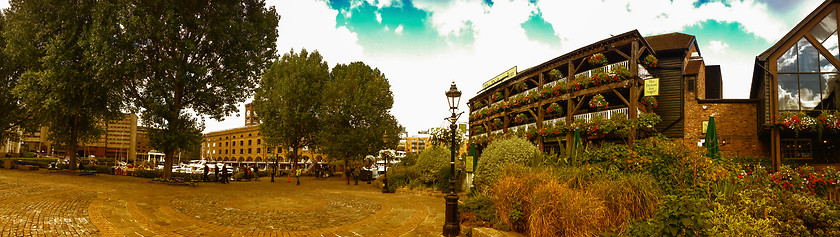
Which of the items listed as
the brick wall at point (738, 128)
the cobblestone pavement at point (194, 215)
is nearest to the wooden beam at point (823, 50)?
the brick wall at point (738, 128)

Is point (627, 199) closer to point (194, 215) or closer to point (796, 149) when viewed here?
point (194, 215)

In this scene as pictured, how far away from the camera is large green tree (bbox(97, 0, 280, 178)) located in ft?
57.8

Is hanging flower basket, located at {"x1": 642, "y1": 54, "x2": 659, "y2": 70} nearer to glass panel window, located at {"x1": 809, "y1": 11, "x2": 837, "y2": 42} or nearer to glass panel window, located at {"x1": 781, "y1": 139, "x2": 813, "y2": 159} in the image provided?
glass panel window, located at {"x1": 809, "y1": 11, "x2": 837, "y2": 42}

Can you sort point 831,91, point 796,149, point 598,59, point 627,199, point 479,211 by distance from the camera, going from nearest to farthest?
1. point 627,199
2. point 479,211
3. point 831,91
4. point 796,149
5. point 598,59

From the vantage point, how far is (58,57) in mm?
17969

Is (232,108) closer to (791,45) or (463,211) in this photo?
(463,211)

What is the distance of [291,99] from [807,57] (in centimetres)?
3145

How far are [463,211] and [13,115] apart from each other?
35226 mm

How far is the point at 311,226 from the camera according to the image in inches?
352

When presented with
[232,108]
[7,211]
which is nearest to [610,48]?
[232,108]

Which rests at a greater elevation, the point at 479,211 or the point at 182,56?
the point at 182,56

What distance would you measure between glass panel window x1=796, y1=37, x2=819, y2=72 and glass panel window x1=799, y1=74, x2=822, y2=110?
0.36 m

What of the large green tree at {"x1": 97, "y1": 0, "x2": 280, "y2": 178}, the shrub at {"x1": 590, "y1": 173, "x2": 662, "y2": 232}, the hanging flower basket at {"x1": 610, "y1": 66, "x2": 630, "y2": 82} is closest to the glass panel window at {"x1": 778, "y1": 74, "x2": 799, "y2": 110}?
the hanging flower basket at {"x1": 610, "y1": 66, "x2": 630, "y2": 82}

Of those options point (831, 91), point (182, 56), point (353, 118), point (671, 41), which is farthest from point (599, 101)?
point (182, 56)
